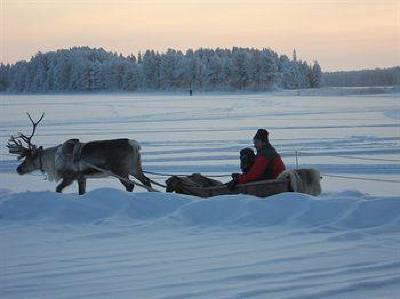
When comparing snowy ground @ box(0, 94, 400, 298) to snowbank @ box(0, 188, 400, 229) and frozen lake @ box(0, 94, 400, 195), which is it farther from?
frozen lake @ box(0, 94, 400, 195)

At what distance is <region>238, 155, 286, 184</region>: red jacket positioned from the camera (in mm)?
7742

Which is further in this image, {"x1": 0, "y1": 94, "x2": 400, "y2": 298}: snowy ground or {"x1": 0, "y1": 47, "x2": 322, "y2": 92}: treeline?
{"x1": 0, "y1": 47, "x2": 322, "y2": 92}: treeline

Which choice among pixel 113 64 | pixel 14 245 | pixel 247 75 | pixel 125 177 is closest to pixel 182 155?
pixel 125 177

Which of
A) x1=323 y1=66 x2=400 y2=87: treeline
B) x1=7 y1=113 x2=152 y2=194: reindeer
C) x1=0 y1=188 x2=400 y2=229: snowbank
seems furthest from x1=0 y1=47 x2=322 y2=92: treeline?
x1=0 y1=188 x2=400 y2=229: snowbank

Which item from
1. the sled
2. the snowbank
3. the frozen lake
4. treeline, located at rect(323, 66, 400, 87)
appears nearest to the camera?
the snowbank

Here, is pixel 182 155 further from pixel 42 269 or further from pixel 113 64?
pixel 113 64

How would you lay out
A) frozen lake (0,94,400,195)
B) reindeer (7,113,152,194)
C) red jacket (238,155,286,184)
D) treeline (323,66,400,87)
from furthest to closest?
treeline (323,66,400,87), frozen lake (0,94,400,195), reindeer (7,113,152,194), red jacket (238,155,286,184)

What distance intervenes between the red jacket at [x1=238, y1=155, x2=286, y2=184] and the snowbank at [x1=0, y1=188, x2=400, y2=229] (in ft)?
→ 2.63

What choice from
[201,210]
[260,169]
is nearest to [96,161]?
[260,169]

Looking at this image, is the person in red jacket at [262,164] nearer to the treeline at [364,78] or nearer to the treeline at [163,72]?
the treeline at [163,72]

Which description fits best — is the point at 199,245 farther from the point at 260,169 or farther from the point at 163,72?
the point at 163,72

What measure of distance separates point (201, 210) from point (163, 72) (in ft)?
329

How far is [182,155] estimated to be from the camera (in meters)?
15.4

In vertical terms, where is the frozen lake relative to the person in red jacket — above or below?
below
